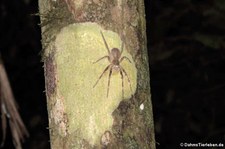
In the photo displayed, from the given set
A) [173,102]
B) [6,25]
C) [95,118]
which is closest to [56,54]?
[95,118]
